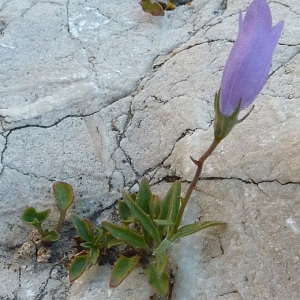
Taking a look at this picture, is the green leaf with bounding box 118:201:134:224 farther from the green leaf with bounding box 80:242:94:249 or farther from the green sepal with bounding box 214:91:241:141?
the green sepal with bounding box 214:91:241:141

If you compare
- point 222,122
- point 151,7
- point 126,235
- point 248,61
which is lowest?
point 126,235

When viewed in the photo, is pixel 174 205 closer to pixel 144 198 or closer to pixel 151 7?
pixel 144 198

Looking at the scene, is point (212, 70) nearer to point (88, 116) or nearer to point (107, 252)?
point (88, 116)

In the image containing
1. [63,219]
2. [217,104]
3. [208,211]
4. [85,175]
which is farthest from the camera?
[85,175]

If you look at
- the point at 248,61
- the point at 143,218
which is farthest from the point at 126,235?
the point at 248,61

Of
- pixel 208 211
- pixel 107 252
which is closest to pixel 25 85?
pixel 107 252

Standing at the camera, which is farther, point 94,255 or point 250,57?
point 94,255
